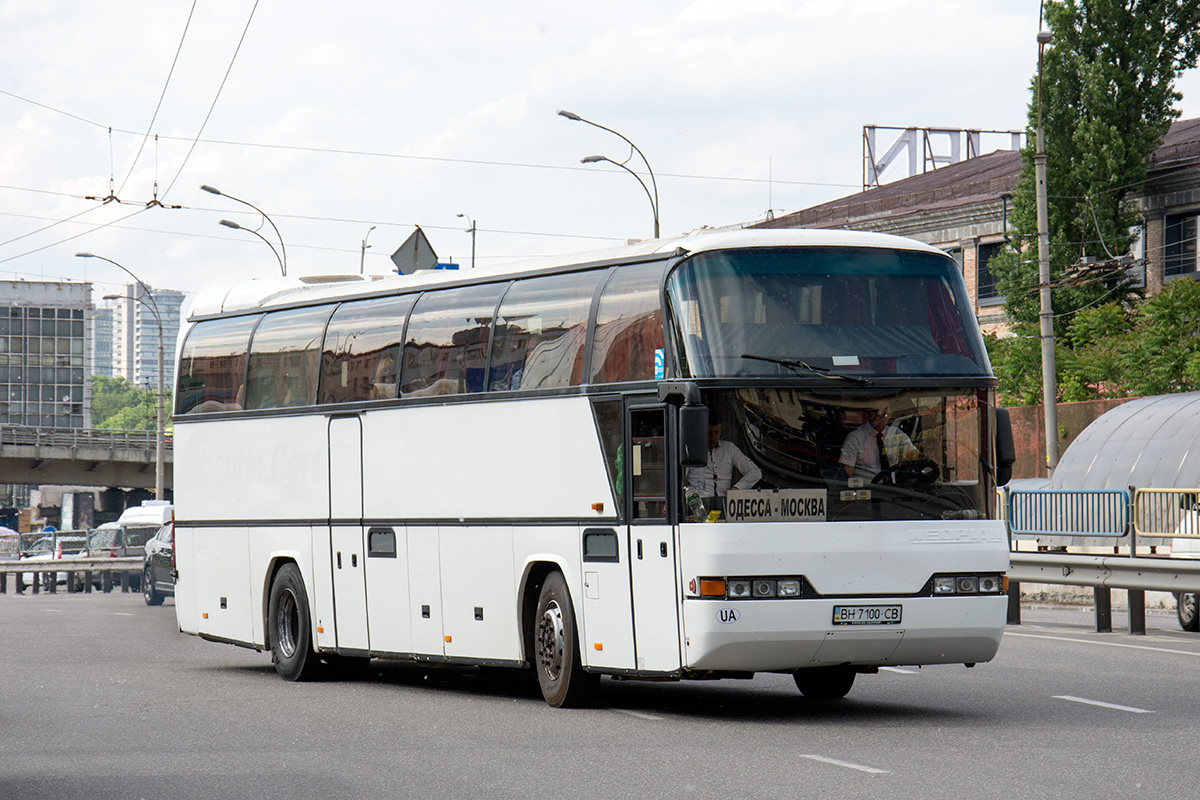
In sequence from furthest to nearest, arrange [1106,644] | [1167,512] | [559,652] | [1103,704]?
[1167,512], [1106,644], [559,652], [1103,704]

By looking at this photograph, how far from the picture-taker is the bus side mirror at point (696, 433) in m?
11.4

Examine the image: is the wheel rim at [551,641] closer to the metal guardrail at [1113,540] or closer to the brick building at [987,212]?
the metal guardrail at [1113,540]

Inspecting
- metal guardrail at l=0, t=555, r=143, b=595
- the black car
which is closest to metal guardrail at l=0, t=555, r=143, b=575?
metal guardrail at l=0, t=555, r=143, b=595

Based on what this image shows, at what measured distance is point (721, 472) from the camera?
38.4 feet

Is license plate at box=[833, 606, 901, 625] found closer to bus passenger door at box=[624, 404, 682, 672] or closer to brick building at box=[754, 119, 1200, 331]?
bus passenger door at box=[624, 404, 682, 672]

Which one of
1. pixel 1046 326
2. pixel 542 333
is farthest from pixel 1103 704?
pixel 1046 326

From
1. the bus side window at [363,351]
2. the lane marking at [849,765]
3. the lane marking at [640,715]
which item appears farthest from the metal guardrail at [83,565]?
the lane marking at [849,765]

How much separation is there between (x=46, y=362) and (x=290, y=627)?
116732mm

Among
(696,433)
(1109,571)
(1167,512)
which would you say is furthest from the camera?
(1167,512)

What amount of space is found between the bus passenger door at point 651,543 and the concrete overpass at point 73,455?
221 feet

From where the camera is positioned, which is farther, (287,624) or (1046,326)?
(1046,326)

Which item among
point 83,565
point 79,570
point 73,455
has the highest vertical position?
point 73,455

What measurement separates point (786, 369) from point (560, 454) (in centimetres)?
208

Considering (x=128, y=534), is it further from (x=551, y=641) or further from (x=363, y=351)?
(x=551, y=641)
